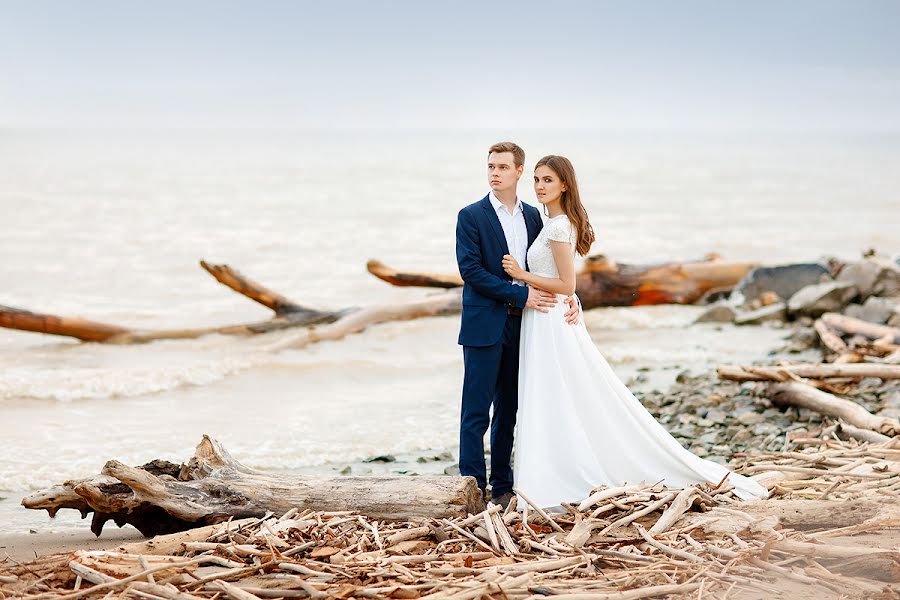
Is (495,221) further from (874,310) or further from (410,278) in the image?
(874,310)

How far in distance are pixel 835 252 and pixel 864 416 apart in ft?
70.5

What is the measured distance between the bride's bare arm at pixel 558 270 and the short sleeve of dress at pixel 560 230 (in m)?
0.03

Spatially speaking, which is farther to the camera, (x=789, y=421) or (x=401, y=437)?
(x=401, y=437)

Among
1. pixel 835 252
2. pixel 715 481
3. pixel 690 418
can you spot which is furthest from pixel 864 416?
pixel 835 252

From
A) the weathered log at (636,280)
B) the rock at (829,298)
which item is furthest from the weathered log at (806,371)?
the weathered log at (636,280)

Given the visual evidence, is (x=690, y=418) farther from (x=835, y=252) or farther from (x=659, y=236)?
(x=659, y=236)

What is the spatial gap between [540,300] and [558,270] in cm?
24

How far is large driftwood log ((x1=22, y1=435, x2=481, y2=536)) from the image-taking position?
550 centimetres

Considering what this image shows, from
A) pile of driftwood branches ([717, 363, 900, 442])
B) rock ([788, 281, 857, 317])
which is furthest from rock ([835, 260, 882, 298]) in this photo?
pile of driftwood branches ([717, 363, 900, 442])

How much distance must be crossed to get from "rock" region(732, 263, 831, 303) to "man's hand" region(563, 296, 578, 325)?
31.3 feet

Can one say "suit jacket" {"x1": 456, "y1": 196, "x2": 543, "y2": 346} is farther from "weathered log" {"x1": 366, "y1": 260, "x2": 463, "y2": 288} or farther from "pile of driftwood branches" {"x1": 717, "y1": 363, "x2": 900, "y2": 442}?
Answer: "weathered log" {"x1": 366, "y1": 260, "x2": 463, "y2": 288}

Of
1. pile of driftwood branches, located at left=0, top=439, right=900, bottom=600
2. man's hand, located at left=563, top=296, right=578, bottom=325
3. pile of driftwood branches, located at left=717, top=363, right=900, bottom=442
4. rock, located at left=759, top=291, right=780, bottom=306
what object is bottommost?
pile of driftwood branches, located at left=0, top=439, right=900, bottom=600

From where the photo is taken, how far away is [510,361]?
6680 mm

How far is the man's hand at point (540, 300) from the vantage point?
252 inches
